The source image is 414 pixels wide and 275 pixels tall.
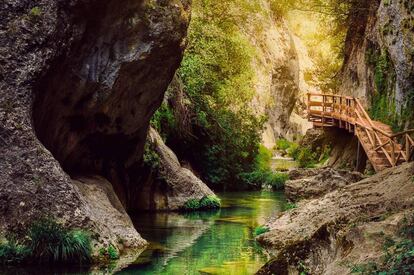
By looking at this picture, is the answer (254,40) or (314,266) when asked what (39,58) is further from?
(254,40)

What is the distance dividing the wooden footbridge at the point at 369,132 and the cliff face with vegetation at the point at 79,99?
26.9ft

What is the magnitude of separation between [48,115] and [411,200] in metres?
9.79

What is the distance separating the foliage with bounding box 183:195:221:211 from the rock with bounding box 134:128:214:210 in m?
0.15

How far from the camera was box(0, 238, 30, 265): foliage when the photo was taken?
475 inches

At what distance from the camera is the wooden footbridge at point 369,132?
23.7m

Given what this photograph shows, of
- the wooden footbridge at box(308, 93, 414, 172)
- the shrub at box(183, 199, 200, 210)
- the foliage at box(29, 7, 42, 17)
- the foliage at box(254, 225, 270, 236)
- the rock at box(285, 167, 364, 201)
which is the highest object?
the foliage at box(29, 7, 42, 17)

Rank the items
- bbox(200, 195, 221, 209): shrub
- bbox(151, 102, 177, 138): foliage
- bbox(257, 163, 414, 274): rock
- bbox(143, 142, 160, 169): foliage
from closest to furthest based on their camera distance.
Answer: bbox(257, 163, 414, 274): rock → bbox(143, 142, 160, 169): foliage → bbox(200, 195, 221, 209): shrub → bbox(151, 102, 177, 138): foliage

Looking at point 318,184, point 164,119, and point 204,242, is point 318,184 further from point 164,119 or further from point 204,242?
point 164,119

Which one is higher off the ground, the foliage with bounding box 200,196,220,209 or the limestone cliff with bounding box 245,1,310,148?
the limestone cliff with bounding box 245,1,310,148

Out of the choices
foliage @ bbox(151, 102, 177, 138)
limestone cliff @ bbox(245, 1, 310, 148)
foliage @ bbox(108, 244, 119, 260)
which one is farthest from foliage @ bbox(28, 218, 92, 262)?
limestone cliff @ bbox(245, 1, 310, 148)

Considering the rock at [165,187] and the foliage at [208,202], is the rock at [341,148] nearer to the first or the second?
the foliage at [208,202]

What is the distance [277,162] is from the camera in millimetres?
50562

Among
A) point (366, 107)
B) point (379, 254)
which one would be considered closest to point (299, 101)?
point (366, 107)

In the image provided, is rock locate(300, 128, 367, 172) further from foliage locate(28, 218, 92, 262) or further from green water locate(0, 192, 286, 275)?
foliage locate(28, 218, 92, 262)
